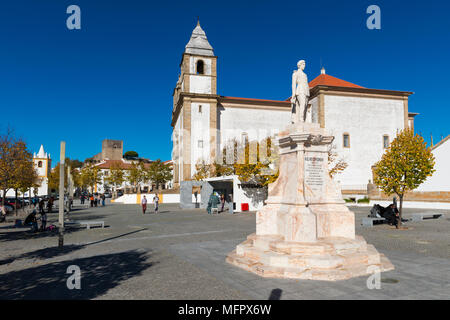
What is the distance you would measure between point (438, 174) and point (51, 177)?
6555 cm

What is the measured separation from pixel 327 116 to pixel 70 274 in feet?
143

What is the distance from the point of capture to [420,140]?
15.1 m

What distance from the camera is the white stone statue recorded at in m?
8.66

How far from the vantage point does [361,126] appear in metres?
47.8

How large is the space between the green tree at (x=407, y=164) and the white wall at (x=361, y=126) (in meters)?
31.3

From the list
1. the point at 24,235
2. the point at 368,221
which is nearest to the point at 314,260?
the point at 368,221

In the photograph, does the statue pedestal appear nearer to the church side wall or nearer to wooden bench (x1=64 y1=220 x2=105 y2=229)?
wooden bench (x1=64 y1=220 x2=105 y2=229)

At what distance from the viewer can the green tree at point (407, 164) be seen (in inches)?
580

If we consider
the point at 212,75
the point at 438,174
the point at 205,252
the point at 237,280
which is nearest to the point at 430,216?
the point at 438,174

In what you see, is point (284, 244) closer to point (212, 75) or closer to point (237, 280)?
point (237, 280)

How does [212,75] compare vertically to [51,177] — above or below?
above

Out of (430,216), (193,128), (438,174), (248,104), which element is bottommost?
(430,216)

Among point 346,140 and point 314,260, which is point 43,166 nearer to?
point 346,140

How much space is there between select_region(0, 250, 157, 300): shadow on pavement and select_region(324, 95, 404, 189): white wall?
4223cm
